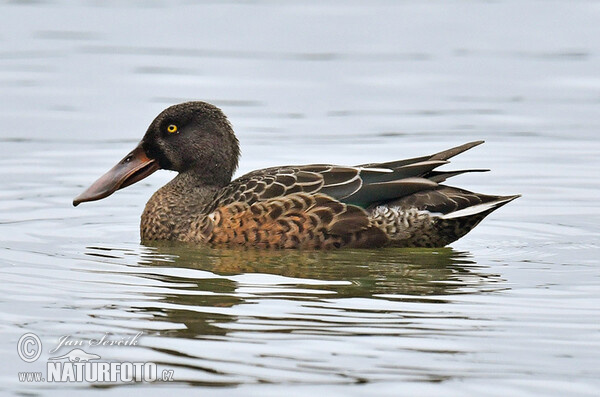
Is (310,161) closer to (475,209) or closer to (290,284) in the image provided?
(475,209)

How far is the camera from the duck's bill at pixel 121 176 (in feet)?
36.4

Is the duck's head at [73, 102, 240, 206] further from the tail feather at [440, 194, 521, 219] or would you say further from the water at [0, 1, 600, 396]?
the tail feather at [440, 194, 521, 219]

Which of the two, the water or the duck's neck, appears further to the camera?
the duck's neck

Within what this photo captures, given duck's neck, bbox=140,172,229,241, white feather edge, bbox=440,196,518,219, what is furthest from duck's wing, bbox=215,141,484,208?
duck's neck, bbox=140,172,229,241

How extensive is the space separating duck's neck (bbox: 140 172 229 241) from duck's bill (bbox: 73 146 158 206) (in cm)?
25

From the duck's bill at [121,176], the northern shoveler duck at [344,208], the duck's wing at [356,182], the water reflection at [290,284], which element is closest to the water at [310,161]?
the water reflection at [290,284]

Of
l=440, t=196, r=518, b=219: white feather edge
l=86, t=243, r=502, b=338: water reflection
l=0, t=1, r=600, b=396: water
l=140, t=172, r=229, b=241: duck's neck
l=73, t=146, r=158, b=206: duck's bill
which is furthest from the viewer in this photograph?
l=73, t=146, r=158, b=206: duck's bill

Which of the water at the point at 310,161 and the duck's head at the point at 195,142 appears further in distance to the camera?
the duck's head at the point at 195,142

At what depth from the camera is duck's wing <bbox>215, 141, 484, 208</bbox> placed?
1028 cm

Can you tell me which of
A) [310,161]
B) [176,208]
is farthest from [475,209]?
[310,161]

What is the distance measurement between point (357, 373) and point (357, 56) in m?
11.8

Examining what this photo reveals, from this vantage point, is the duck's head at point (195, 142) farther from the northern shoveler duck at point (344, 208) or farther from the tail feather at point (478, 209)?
the tail feather at point (478, 209)

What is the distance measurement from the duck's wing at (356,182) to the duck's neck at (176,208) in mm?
385

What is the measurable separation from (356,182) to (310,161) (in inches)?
135
